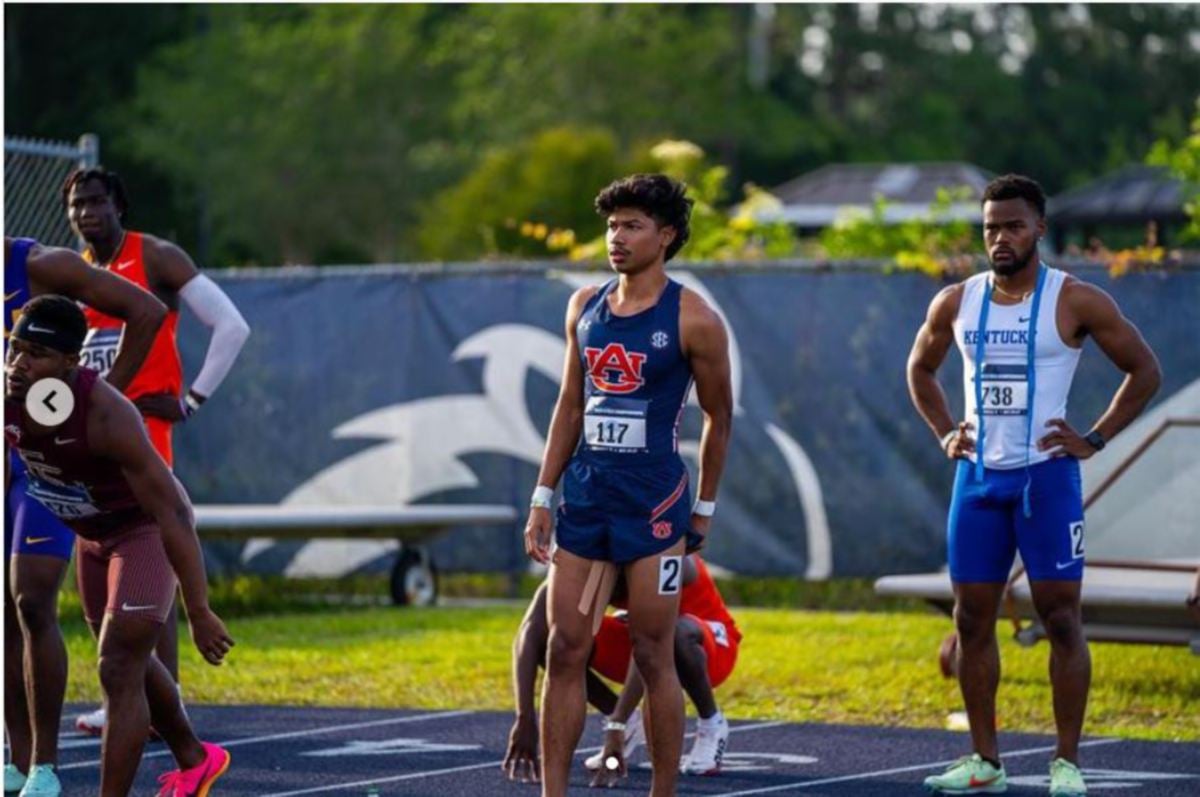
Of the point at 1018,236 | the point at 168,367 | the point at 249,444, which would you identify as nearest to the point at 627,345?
the point at 1018,236

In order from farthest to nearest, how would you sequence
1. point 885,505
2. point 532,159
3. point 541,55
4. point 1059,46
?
point 1059,46 < point 541,55 < point 532,159 < point 885,505

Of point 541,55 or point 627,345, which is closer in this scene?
point 627,345

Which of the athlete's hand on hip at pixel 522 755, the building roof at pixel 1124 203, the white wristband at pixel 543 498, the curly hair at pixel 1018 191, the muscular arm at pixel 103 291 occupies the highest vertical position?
the building roof at pixel 1124 203

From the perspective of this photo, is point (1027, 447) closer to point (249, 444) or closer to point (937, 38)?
point (249, 444)

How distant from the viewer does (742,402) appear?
15.0 metres

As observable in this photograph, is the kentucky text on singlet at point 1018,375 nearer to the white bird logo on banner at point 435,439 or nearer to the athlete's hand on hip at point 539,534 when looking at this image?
the athlete's hand on hip at point 539,534

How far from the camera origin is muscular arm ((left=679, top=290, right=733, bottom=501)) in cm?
Result: 738

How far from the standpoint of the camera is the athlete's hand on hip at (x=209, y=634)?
6.82 metres

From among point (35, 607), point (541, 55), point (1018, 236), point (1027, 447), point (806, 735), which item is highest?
point (541, 55)

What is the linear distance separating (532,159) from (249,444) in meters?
22.0

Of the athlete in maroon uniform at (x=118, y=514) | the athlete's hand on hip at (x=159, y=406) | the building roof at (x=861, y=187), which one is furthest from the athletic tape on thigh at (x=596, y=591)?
the building roof at (x=861, y=187)

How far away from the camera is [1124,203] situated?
117 feet

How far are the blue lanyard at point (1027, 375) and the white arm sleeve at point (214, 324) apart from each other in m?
2.94

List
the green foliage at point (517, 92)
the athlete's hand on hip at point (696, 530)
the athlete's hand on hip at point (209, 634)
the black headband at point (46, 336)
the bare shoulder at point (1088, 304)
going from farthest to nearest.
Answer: the green foliage at point (517, 92) < the bare shoulder at point (1088, 304) < the athlete's hand on hip at point (696, 530) < the black headband at point (46, 336) < the athlete's hand on hip at point (209, 634)
